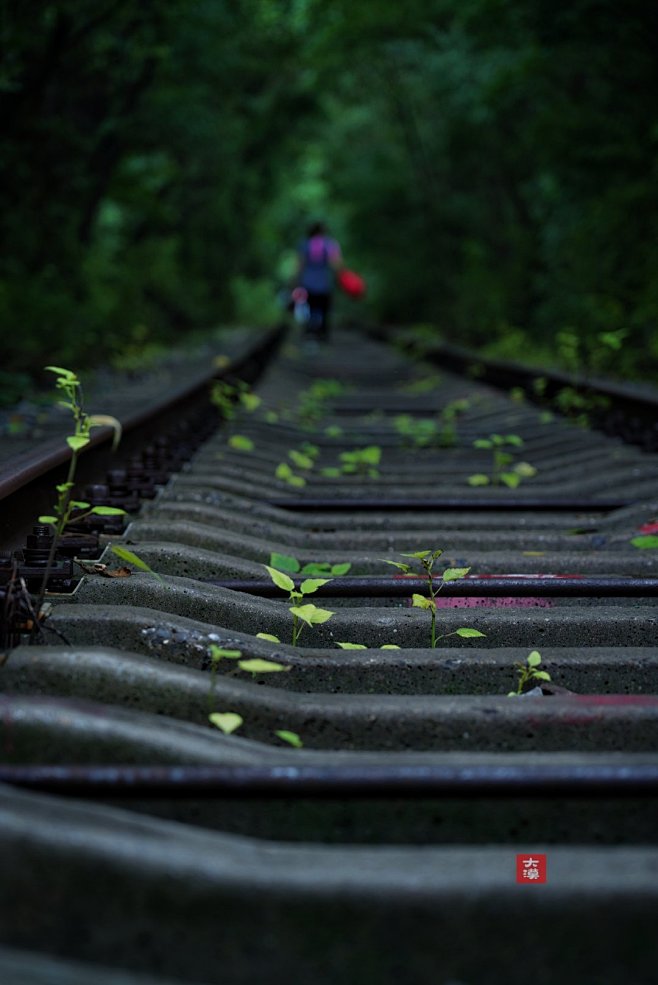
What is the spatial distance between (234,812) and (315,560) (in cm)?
163

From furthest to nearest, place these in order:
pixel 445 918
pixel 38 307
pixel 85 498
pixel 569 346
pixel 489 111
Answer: pixel 489 111
pixel 38 307
pixel 569 346
pixel 85 498
pixel 445 918

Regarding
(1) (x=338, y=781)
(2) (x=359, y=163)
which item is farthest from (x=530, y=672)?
(2) (x=359, y=163)

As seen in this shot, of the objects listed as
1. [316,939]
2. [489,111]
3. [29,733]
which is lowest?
[316,939]

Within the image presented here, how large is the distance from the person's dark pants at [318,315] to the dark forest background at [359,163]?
2193mm

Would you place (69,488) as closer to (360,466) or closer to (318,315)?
(360,466)

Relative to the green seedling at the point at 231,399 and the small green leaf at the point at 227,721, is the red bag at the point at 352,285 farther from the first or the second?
the small green leaf at the point at 227,721

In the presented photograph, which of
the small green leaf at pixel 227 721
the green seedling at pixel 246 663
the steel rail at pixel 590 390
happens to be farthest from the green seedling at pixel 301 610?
the steel rail at pixel 590 390

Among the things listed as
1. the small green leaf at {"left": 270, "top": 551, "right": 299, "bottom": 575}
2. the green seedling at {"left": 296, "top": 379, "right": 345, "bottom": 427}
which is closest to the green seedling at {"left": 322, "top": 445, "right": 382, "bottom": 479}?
the green seedling at {"left": 296, "top": 379, "right": 345, "bottom": 427}

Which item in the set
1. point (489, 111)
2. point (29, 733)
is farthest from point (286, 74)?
point (29, 733)

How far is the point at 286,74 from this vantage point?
94.0 ft

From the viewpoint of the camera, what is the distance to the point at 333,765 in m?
1.63

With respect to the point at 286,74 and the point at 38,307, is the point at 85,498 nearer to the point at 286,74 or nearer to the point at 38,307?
the point at 38,307

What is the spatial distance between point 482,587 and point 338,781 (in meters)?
1.31

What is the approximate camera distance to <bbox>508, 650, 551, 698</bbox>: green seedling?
2.23 m
